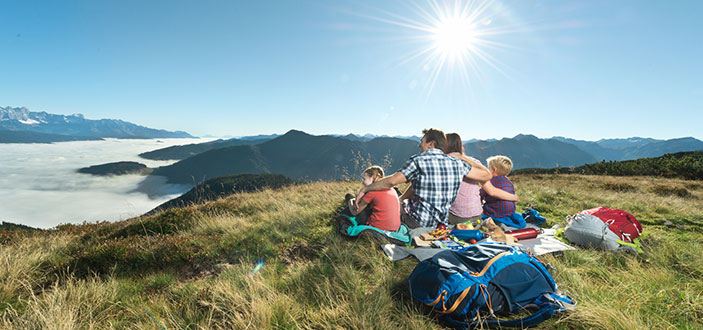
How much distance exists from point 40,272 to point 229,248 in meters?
2.32

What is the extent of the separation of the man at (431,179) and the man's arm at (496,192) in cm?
28

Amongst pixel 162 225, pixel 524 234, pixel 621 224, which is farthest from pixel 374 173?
pixel 162 225

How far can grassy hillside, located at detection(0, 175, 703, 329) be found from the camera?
223 cm

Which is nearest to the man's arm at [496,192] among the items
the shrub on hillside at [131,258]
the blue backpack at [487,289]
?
the blue backpack at [487,289]

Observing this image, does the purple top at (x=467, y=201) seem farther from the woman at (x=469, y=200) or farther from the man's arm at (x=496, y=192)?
the man's arm at (x=496, y=192)

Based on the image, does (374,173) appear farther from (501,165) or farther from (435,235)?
(501,165)

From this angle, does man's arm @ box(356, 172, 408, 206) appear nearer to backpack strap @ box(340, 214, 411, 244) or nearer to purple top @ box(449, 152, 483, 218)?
backpack strap @ box(340, 214, 411, 244)

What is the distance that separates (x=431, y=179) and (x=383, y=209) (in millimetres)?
929

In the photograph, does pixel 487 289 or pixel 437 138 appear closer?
pixel 487 289

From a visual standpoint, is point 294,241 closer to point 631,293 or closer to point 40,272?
point 40,272

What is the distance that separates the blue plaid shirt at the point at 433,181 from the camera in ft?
13.5

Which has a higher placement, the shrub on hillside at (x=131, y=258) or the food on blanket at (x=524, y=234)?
the food on blanket at (x=524, y=234)

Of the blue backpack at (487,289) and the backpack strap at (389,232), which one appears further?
the backpack strap at (389,232)

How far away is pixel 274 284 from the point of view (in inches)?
113
